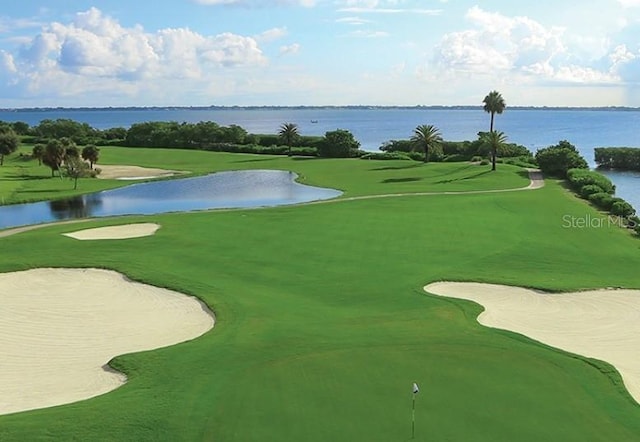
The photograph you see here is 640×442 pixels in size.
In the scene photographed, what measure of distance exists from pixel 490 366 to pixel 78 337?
13.7 m

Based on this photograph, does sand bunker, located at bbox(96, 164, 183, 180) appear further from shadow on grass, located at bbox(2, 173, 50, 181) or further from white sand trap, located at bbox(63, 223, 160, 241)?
white sand trap, located at bbox(63, 223, 160, 241)

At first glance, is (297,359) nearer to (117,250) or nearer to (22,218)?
(117,250)

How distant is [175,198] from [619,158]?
70.2 meters

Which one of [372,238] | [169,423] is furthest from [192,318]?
[372,238]

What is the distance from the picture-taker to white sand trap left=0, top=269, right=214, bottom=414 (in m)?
17.9

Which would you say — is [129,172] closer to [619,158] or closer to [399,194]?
[399,194]

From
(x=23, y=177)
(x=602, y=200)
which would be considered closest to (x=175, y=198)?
(x=23, y=177)

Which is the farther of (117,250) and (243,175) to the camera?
(243,175)

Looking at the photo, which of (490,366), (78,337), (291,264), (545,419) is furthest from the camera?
(291,264)

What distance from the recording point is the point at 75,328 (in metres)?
22.9

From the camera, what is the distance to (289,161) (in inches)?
3794

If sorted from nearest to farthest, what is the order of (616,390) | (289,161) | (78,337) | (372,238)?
(616,390) < (78,337) < (372,238) < (289,161)

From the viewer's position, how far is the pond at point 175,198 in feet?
170

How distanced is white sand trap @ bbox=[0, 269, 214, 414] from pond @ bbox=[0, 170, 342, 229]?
20.4 meters
